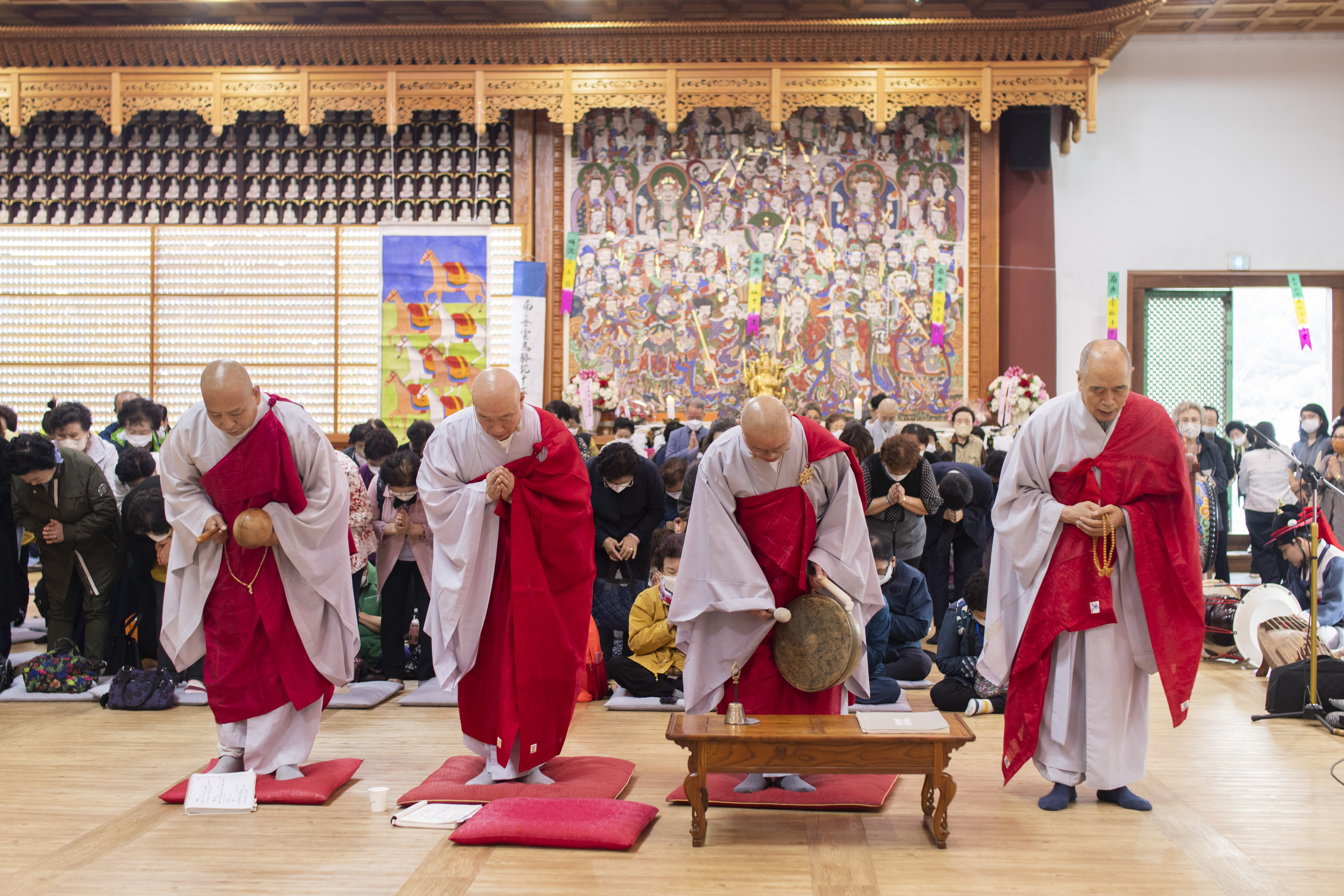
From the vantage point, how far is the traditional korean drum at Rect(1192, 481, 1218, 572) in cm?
725

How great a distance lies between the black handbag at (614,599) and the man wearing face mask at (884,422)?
3.42 meters

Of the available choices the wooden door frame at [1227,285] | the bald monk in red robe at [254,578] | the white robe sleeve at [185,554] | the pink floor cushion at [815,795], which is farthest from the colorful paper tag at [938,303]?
the white robe sleeve at [185,554]

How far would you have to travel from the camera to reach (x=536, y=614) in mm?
4102

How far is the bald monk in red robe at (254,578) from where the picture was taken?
411 centimetres

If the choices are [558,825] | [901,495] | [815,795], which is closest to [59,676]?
[558,825]

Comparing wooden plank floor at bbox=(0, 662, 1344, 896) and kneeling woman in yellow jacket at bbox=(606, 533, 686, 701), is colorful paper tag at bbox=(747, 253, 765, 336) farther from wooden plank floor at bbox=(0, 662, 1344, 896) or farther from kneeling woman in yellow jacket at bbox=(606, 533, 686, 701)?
wooden plank floor at bbox=(0, 662, 1344, 896)

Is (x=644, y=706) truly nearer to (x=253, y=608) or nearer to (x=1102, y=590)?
(x=253, y=608)

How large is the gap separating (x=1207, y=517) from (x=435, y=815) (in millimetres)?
5898

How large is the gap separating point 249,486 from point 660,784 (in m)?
2.00

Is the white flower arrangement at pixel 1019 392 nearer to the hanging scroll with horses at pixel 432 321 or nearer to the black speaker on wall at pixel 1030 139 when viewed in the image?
the black speaker on wall at pixel 1030 139

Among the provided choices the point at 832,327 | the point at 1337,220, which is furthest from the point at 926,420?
the point at 1337,220

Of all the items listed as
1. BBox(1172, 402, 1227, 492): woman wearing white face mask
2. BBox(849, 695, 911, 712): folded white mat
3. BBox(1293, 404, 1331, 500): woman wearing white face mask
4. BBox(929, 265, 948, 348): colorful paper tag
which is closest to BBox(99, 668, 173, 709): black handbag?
BBox(849, 695, 911, 712): folded white mat

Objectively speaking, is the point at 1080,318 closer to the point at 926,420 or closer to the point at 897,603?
the point at 926,420

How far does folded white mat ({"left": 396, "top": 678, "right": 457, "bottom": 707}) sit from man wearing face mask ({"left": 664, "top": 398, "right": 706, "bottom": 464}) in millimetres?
1951
